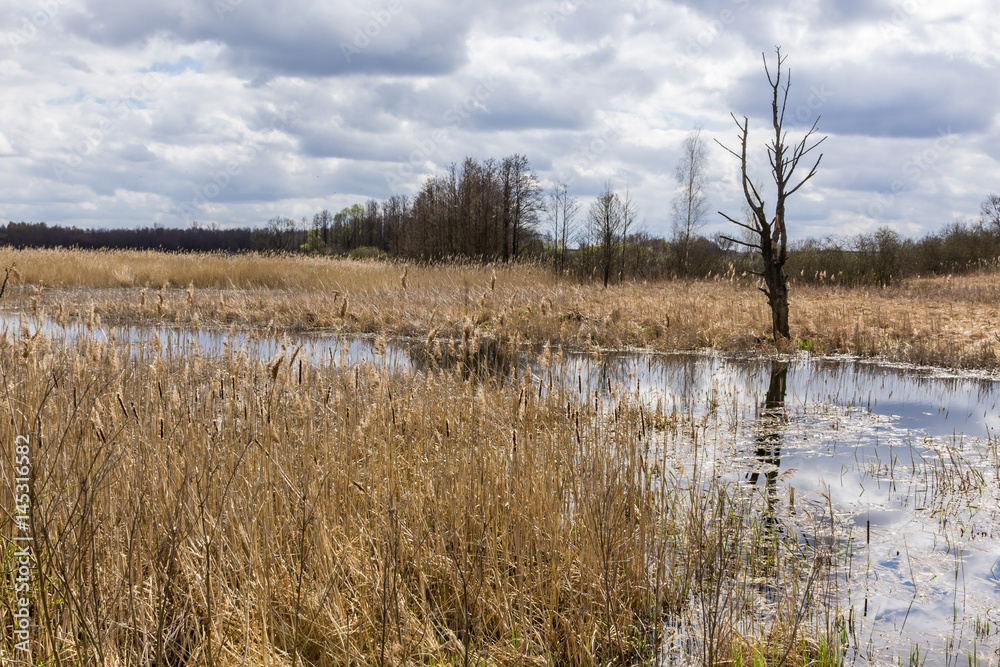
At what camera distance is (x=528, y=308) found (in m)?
12.5

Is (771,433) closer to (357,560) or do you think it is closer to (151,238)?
(357,560)

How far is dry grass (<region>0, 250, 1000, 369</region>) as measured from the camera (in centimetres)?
1002

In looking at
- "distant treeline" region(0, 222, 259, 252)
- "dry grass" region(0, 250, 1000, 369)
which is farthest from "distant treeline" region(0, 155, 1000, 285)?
"distant treeline" region(0, 222, 259, 252)

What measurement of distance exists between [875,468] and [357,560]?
402 centimetres

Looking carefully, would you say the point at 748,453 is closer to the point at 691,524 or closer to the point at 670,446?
the point at 670,446

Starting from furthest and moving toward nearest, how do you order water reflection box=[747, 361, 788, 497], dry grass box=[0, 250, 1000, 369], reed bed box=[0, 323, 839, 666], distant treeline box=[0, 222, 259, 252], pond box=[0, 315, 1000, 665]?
distant treeline box=[0, 222, 259, 252]
dry grass box=[0, 250, 1000, 369]
water reflection box=[747, 361, 788, 497]
pond box=[0, 315, 1000, 665]
reed bed box=[0, 323, 839, 666]

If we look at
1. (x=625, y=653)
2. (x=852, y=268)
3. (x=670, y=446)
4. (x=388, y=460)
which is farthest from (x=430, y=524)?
(x=852, y=268)

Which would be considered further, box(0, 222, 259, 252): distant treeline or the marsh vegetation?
box(0, 222, 259, 252): distant treeline

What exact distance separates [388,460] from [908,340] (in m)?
10.3

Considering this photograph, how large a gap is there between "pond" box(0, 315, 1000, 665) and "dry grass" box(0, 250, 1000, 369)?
4.72 feet

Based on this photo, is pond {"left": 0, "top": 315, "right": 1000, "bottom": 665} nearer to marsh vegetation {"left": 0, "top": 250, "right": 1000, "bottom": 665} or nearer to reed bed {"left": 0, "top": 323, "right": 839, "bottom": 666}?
marsh vegetation {"left": 0, "top": 250, "right": 1000, "bottom": 665}

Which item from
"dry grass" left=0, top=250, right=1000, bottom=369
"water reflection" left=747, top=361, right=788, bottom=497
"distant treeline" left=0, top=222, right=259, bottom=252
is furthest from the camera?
"distant treeline" left=0, top=222, right=259, bottom=252

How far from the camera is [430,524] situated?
327cm

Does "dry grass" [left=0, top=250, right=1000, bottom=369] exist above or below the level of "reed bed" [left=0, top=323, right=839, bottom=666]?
above
